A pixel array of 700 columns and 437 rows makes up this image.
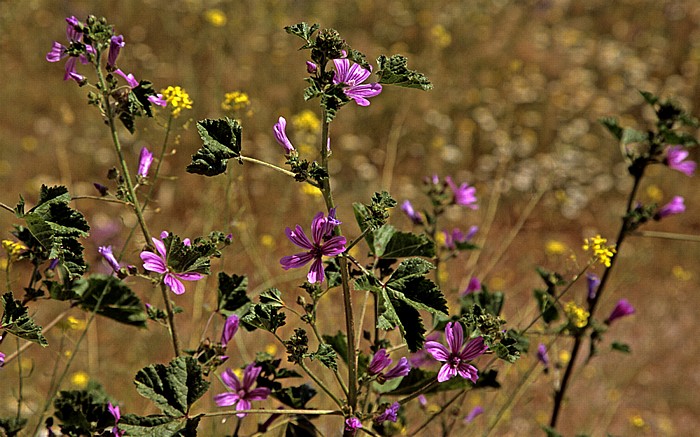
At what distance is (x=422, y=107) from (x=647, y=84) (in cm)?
283

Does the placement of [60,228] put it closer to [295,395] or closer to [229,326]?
[229,326]

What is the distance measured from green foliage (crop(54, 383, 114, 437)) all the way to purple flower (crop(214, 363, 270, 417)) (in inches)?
8.5

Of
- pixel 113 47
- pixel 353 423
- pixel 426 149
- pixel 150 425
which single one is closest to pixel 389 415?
pixel 353 423

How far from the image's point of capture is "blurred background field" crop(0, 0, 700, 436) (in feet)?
12.3

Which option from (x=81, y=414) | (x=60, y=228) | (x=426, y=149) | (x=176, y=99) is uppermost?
(x=426, y=149)

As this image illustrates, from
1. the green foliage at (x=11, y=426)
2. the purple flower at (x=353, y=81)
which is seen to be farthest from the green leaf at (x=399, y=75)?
the green foliage at (x=11, y=426)

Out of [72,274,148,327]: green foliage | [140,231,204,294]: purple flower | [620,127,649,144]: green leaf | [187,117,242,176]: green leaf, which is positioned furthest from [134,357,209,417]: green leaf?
[620,127,649,144]: green leaf

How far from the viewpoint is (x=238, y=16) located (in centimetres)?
552

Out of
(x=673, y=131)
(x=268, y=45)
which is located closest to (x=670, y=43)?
(x=268, y=45)

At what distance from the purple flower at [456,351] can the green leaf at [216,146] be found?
48 centimetres

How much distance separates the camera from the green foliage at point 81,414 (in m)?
1.24

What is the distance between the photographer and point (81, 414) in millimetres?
1241

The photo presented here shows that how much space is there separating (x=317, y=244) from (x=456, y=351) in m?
0.33

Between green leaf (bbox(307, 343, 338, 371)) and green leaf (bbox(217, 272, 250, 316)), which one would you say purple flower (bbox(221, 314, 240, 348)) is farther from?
green leaf (bbox(307, 343, 338, 371))
